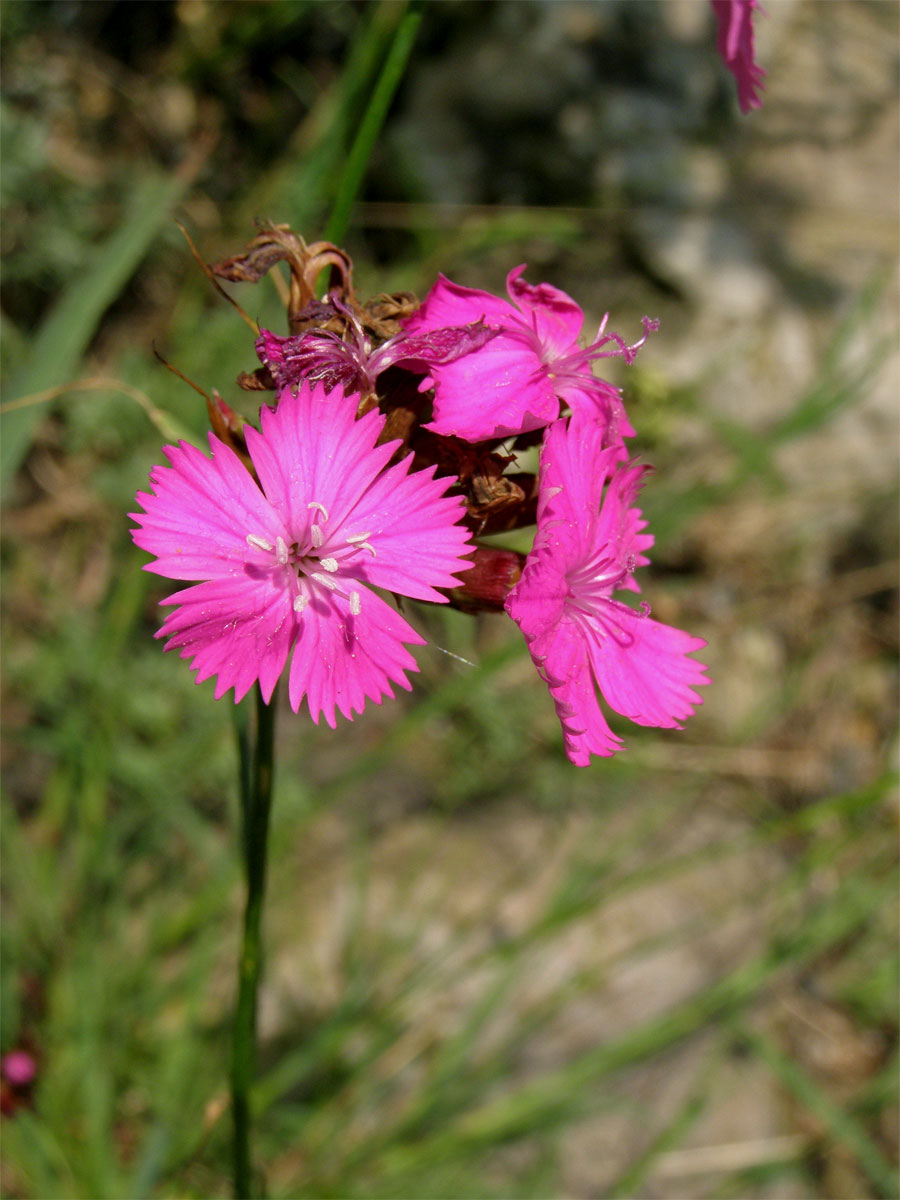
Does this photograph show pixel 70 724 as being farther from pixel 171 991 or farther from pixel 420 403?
pixel 420 403

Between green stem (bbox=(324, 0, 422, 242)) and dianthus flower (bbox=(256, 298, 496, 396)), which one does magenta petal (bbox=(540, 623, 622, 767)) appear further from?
green stem (bbox=(324, 0, 422, 242))

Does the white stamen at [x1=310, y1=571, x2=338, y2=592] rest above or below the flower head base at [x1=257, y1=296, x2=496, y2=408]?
below

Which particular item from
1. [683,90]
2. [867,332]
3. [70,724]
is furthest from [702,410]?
[70,724]

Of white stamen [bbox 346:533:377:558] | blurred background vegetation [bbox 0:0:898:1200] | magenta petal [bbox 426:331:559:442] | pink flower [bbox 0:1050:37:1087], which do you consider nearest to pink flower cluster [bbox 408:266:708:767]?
magenta petal [bbox 426:331:559:442]

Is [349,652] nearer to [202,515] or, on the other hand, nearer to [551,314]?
[202,515]

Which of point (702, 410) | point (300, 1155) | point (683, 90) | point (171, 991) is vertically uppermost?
point (683, 90)
